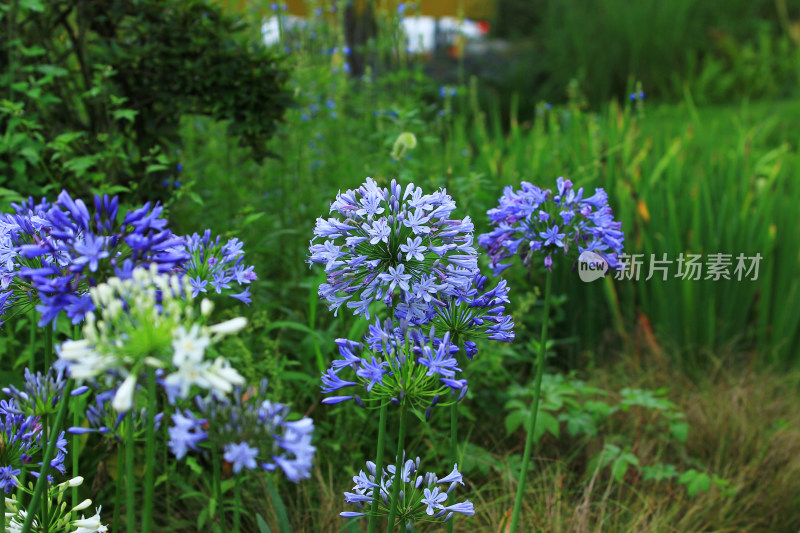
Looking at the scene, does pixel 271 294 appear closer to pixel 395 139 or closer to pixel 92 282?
pixel 395 139

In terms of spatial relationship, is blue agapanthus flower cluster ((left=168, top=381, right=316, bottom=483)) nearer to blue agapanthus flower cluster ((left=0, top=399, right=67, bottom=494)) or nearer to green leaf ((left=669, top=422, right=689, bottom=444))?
blue agapanthus flower cluster ((left=0, top=399, right=67, bottom=494))

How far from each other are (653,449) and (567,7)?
367 inches

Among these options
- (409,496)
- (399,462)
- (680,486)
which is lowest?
(680,486)

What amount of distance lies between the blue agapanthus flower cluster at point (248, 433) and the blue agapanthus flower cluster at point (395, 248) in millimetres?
394

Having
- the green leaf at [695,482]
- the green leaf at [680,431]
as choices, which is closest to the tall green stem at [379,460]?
the green leaf at [695,482]

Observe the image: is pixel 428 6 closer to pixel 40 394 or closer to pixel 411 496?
pixel 411 496

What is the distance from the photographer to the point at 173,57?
9.93ft

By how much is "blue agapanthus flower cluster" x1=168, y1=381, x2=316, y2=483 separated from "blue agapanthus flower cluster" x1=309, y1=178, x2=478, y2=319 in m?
0.39

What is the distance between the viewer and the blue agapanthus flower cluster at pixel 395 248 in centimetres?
134

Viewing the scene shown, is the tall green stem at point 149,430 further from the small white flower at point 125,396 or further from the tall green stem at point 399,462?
the tall green stem at point 399,462

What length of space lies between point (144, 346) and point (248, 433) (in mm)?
206

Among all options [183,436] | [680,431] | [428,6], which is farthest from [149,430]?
[428,6]

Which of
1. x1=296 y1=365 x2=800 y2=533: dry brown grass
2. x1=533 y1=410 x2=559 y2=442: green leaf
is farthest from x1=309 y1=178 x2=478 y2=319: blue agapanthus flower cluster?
x1=533 y1=410 x2=559 y2=442: green leaf

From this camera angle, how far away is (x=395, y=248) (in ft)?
4.59
